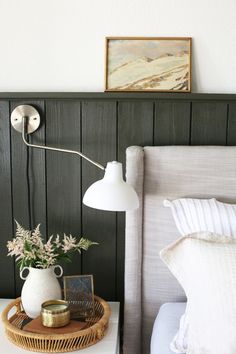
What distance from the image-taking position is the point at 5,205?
1710 mm

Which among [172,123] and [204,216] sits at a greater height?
[172,123]

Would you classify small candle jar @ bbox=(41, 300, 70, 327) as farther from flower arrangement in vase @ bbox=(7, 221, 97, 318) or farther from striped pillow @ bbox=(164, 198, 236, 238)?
striped pillow @ bbox=(164, 198, 236, 238)

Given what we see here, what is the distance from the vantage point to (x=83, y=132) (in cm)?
165

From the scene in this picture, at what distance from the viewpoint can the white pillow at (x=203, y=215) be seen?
1.45 metres

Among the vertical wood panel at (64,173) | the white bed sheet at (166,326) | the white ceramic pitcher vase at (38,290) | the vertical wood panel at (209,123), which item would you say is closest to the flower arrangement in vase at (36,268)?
the white ceramic pitcher vase at (38,290)

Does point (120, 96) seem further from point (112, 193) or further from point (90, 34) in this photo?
point (112, 193)

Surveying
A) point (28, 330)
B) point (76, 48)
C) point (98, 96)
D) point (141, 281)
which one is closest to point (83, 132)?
point (98, 96)

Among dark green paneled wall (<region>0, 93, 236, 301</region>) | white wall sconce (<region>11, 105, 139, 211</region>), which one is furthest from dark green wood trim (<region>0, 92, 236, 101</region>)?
white wall sconce (<region>11, 105, 139, 211</region>)

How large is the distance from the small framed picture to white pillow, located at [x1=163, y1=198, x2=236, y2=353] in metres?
0.38

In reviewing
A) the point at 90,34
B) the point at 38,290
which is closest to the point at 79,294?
the point at 38,290

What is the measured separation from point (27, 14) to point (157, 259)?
1.01m

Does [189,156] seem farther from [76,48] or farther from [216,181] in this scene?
[76,48]

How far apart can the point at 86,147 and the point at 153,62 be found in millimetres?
392

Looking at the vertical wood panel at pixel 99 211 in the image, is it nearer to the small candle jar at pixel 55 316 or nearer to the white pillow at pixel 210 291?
the small candle jar at pixel 55 316
